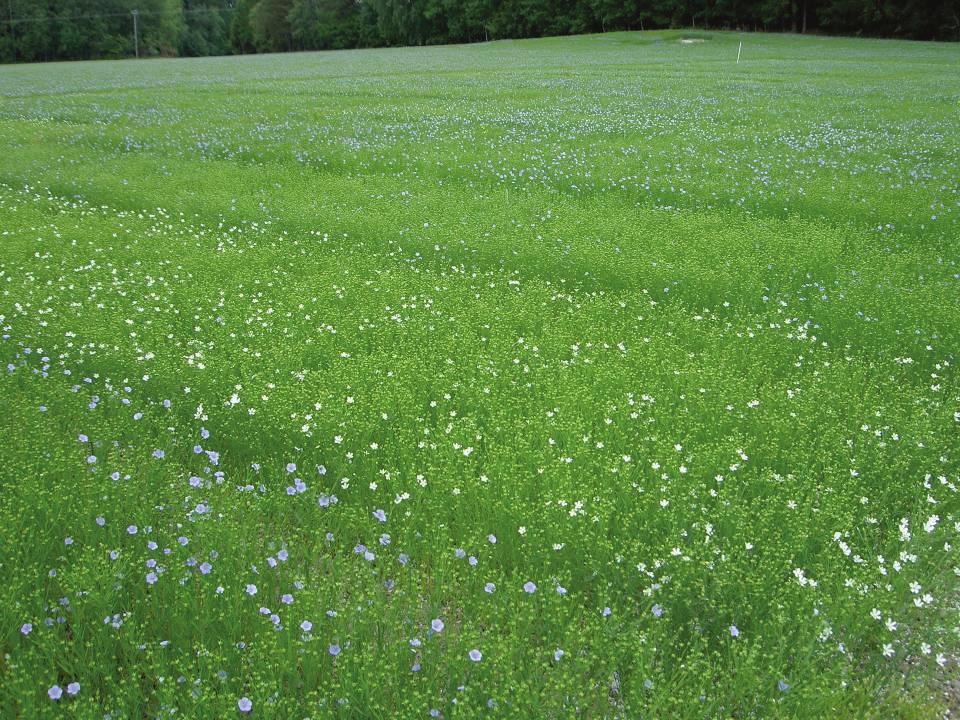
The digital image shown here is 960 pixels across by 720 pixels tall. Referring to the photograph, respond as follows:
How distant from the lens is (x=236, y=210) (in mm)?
10484

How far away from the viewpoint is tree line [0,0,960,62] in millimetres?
61906

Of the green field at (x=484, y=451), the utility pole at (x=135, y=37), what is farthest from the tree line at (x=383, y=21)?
the green field at (x=484, y=451)

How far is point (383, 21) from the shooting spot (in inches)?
3890

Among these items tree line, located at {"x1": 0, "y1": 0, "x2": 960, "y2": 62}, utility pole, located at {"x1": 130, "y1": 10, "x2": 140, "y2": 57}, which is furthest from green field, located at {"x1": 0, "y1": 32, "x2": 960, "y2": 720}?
utility pole, located at {"x1": 130, "y1": 10, "x2": 140, "y2": 57}

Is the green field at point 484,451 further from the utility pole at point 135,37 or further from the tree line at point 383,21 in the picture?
the utility pole at point 135,37

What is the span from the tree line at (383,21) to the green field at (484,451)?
6370cm

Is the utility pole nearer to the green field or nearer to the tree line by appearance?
the tree line

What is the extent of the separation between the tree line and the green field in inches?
2508

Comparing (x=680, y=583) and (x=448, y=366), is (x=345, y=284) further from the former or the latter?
(x=680, y=583)

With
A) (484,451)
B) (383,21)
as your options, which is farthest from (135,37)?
(484,451)

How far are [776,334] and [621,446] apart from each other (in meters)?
2.53

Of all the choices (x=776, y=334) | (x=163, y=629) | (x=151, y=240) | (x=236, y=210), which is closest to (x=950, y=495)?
(x=776, y=334)

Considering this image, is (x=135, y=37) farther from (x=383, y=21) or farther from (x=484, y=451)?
(x=484, y=451)

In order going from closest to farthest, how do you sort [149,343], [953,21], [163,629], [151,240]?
[163,629] < [149,343] < [151,240] < [953,21]
